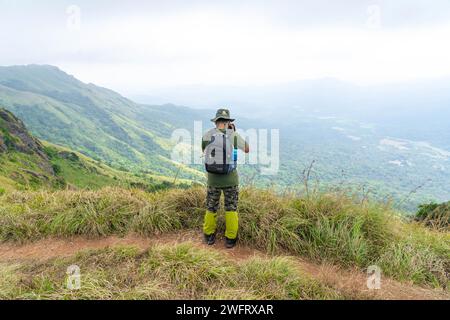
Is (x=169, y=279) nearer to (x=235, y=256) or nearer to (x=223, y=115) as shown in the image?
(x=235, y=256)

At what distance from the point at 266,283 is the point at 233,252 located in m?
1.52

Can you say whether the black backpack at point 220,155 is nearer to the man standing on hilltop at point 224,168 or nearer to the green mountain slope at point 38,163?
the man standing on hilltop at point 224,168

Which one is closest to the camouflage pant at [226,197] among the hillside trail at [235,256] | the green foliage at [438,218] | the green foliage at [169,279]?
the hillside trail at [235,256]

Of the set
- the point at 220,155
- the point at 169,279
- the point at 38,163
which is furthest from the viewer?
the point at 38,163

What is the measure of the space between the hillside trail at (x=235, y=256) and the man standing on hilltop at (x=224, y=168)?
1.51 feet

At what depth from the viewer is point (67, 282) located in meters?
4.27

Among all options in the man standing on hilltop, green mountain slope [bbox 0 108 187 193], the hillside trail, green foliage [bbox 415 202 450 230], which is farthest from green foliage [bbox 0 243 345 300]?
green mountain slope [bbox 0 108 187 193]

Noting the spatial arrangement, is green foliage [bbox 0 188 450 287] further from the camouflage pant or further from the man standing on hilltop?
the camouflage pant

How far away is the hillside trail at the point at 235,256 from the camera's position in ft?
14.7

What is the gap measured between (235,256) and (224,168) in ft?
5.42

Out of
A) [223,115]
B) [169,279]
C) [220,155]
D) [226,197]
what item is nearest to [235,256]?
[226,197]

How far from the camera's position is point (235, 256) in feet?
18.6

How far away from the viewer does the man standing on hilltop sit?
18.4 feet
